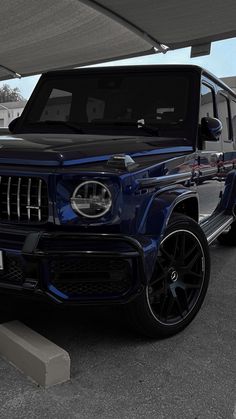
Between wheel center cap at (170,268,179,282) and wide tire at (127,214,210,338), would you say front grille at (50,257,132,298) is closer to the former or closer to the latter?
wide tire at (127,214,210,338)

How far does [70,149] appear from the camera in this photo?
273 cm

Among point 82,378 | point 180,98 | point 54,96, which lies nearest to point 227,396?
point 82,378

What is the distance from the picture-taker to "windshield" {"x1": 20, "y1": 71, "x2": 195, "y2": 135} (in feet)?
12.8

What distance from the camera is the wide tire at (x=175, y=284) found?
117 inches

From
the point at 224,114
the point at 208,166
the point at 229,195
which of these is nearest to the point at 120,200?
the point at 208,166

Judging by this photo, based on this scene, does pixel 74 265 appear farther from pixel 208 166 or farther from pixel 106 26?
pixel 106 26

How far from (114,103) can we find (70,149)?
1481 mm

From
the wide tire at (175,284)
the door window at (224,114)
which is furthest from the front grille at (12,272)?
the door window at (224,114)

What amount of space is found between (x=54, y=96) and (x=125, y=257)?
2.37 metres

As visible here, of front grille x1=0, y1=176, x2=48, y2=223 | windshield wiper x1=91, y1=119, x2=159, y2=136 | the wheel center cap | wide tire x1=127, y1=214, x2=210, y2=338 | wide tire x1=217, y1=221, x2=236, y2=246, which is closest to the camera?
front grille x1=0, y1=176, x2=48, y2=223

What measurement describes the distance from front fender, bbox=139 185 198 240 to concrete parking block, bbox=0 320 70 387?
2.74ft

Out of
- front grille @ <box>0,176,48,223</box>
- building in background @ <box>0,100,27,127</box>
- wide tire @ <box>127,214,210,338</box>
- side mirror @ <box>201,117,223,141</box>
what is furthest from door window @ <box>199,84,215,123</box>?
building in background @ <box>0,100,27,127</box>

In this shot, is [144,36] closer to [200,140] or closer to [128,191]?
[200,140]

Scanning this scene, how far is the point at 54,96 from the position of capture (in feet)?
14.5
